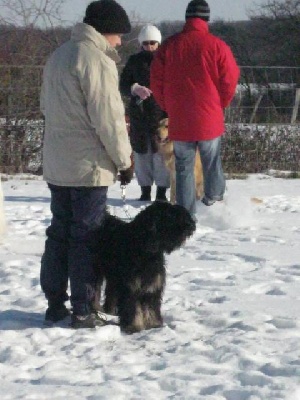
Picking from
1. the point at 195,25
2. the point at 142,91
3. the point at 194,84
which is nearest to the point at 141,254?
the point at 194,84

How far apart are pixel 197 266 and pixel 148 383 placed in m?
2.49

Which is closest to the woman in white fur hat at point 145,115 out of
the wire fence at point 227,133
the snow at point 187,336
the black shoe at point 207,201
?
the black shoe at point 207,201

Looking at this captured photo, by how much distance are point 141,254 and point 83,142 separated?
2.01ft

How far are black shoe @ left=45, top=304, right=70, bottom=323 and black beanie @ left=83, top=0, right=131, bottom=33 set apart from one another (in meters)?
1.40

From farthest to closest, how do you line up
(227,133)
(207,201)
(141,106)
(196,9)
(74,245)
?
(227,133) → (141,106) → (207,201) → (196,9) → (74,245)

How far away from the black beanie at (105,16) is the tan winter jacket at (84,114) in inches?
2.4

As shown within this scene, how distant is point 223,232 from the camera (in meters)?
7.45

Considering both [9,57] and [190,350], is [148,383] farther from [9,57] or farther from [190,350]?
[9,57]

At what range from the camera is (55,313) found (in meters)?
4.70

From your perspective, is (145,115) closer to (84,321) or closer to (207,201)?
(207,201)

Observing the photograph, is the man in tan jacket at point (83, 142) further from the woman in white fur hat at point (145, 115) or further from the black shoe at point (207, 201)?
the woman in white fur hat at point (145, 115)

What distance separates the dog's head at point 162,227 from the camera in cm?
452

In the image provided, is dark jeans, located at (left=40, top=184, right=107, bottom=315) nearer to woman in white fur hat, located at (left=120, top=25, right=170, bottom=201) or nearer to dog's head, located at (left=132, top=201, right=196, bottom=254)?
dog's head, located at (left=132, top=201, right=196, bottom=254)

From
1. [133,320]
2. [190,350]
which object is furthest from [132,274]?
[190,350]
